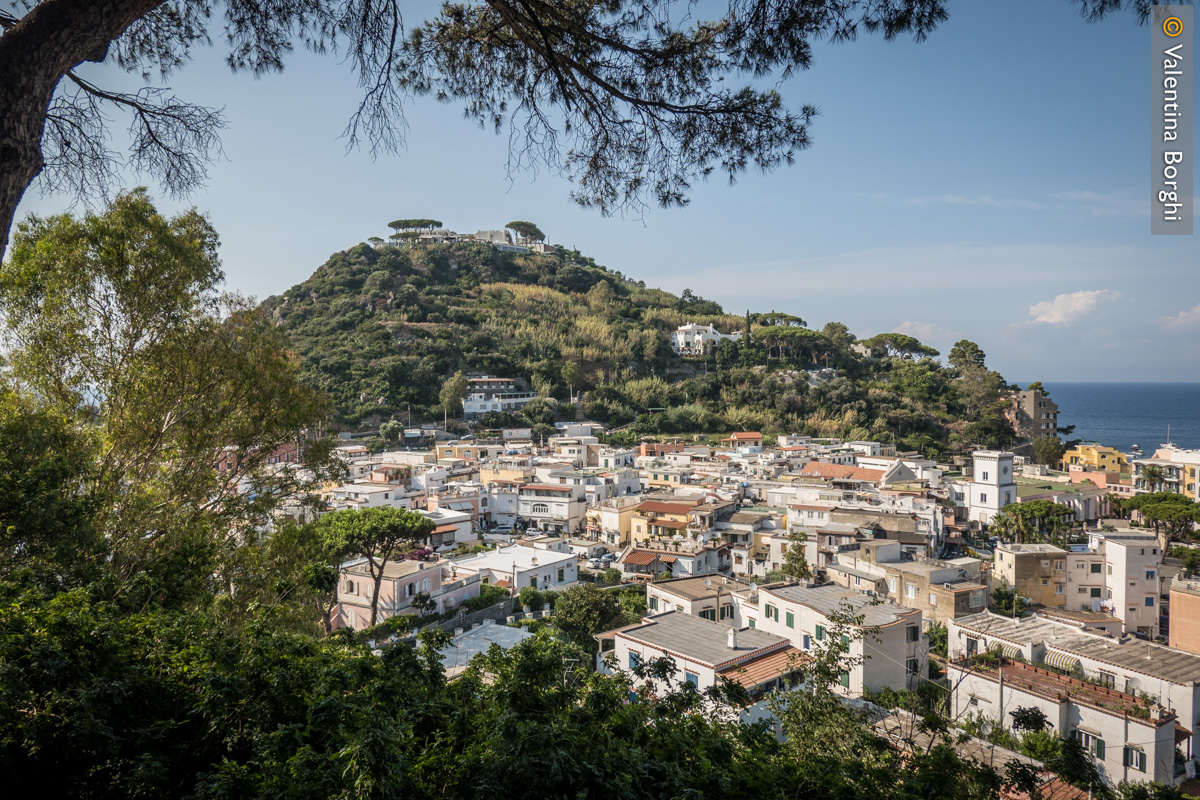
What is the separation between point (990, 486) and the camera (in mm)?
22078

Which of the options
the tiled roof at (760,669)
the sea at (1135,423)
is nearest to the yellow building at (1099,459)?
the sea at (1135,423)

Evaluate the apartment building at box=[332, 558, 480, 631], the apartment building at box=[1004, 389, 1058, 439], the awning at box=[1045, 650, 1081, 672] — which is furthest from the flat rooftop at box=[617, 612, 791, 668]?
the apartment building at box=[1004, 389, 1058, 439]

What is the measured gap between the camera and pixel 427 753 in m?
1.96

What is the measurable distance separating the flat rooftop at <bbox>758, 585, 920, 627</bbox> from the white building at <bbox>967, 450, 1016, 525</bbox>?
13354 mm

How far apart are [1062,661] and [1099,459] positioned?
3087cm

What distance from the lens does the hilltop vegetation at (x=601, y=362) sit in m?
39.8

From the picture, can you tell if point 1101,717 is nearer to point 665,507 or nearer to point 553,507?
point 665,507

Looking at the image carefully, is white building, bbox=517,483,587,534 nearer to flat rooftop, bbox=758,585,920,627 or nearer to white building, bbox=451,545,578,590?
white building, bbox=451,545,578,590

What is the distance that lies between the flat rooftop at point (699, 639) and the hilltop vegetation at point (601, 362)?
29.5 metres

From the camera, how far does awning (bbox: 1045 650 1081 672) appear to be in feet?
31.8

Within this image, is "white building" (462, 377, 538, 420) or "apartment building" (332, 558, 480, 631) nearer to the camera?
"apartment building" (332, 558, 480, 631)

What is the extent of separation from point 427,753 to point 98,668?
1215 millimetres

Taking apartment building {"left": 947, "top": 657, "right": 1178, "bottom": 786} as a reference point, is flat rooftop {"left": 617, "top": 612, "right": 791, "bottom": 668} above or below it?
above

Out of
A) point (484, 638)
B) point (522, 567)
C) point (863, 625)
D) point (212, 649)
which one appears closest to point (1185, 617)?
point (863, 625)
